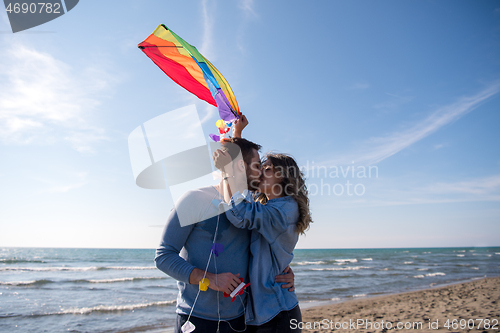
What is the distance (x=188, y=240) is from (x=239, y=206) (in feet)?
1.31

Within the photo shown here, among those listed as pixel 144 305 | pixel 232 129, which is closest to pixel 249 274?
pixel 232 129

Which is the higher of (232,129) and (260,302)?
(232,129)

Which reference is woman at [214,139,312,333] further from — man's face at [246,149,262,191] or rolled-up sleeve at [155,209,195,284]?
rolled-up sleeve at [155,209,195,284]

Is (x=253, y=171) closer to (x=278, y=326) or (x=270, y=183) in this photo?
(x=270, y=183)

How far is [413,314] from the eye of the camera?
281 inches

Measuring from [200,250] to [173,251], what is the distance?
0.57ft

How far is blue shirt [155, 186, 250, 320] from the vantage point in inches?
66.5

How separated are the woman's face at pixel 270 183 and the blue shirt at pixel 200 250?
48 cm

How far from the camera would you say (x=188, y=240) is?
5.98ft

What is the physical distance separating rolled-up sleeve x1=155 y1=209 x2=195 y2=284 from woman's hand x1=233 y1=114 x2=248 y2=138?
2.61 ft

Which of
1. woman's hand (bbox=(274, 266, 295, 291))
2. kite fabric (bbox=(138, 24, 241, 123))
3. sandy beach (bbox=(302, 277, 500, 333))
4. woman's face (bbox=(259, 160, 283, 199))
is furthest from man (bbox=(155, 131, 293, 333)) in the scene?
sandy beach (bbox=(302, 277, 500, 333))

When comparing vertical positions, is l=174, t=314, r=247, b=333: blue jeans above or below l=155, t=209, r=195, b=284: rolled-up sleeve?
A: below

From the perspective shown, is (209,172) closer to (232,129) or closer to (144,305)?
(232,129)

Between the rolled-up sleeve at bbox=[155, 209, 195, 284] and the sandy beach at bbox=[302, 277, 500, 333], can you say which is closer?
the rolled-up sleeve at bbox=[155, 209, 195, 284]
